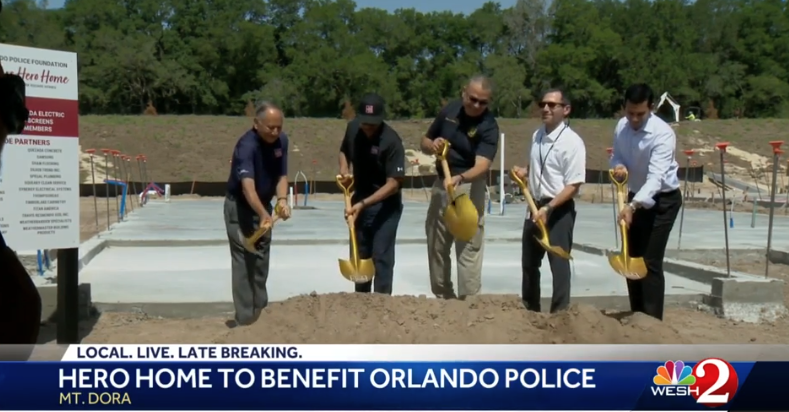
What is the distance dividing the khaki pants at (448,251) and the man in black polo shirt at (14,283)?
336 centimetres

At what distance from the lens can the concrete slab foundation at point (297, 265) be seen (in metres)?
7.59

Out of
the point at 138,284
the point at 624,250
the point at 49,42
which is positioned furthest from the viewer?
the point at 49,42

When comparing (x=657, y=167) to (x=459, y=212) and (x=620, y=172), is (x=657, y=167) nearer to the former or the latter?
(x=620, y=172)

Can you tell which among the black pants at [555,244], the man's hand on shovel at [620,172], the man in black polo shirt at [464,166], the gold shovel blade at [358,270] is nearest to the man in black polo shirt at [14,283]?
the gold shovel blade at [358,270]

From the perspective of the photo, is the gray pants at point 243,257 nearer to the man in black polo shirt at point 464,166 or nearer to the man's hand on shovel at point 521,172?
the man in black polo shirt at point 464,166

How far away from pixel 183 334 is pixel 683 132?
144 ft

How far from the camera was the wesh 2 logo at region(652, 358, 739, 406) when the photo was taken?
154 inches

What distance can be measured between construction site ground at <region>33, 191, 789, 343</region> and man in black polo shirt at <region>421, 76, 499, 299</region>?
28cm

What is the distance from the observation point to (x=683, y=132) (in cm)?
4638

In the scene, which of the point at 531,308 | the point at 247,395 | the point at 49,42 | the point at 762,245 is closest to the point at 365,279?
the point at 531,308

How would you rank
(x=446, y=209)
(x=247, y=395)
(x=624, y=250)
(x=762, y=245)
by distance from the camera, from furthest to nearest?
(x=762, y=245)
(x=446, y=209)
(x=624, y=250)
(x=247, y=395)

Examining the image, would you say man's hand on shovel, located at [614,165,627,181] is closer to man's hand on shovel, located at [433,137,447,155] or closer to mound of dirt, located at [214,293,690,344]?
mound of dirt, located at [214,293,690,344]

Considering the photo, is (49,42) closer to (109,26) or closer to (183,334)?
(109,26)

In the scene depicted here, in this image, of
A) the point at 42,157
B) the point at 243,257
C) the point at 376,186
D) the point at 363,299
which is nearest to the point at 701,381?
the point at 363,299
